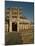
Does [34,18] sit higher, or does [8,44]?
[34,18]

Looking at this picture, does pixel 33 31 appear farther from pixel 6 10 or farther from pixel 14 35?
pixel 6 10

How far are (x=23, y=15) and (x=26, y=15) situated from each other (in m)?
0.12

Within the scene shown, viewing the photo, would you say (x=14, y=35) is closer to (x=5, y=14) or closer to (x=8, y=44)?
(x=8, y=44)

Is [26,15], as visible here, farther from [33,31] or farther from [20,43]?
[20,43]

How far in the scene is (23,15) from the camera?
21.5ft

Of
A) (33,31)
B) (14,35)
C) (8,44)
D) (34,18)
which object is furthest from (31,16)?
(8,44)

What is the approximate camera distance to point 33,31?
21.6 feet

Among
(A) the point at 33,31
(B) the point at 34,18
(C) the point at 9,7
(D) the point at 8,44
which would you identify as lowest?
(D) the point at 8,44

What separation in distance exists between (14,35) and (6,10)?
993 millimetres

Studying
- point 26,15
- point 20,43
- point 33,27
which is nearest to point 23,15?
point 26,15

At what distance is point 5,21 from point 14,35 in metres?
0.63

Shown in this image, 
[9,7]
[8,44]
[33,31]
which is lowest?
[8,44]

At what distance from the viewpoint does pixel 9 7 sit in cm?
649
